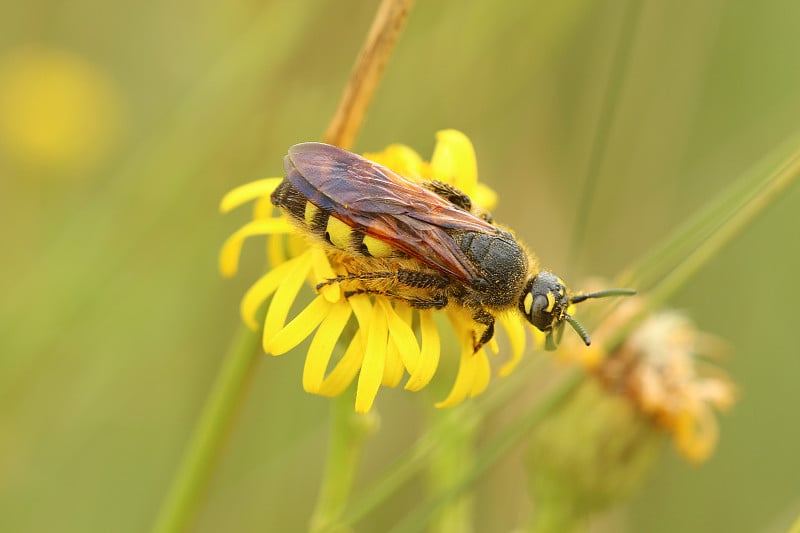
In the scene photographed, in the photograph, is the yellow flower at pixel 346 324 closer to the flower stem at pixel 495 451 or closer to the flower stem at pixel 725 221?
the flower stem at pixel 495 451

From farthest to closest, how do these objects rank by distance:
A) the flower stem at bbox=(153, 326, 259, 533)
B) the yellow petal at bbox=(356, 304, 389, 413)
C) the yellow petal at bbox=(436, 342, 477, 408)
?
the flower stem at bbox=(153, 326, 259, 533)
the yellow petal at bbox=(436, 342, 477, 408)
the yellow petal at bbox=(356, 304, 389, 413)

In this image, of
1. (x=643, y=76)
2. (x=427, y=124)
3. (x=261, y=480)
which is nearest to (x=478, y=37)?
(x=427, y=124)

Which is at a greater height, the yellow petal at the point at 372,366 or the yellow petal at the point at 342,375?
the yellow petal at the point at 372,366

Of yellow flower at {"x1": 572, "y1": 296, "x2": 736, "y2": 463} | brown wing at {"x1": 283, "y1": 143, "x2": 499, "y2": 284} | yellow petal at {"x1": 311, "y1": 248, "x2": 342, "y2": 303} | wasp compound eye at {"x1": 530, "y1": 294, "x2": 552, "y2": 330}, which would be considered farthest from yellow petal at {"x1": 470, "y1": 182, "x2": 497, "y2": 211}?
yellow petal at {"x1": 311, "y1": 248, "x2": 342, "y2": 303}

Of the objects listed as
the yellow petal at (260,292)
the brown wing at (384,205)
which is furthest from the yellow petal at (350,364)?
the brown wing at (384,205)

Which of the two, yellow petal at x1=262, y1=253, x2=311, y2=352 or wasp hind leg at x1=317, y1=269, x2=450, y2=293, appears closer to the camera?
yellow petal at x1=262, y1=253, x2=311, y2=352

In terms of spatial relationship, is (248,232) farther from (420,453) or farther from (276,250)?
(420,453)

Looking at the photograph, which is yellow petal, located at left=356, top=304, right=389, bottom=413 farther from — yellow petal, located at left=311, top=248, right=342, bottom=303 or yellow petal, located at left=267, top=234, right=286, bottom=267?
yellow petal, located at left=267, top=234, right=286, bottom=267
